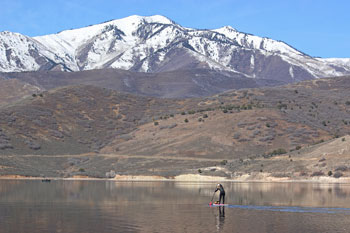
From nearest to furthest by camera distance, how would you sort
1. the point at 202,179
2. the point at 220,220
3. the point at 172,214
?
the point at 220,220 < the point at 172,214 < the point at 202,179

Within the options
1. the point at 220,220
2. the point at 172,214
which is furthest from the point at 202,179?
the point at 220,220

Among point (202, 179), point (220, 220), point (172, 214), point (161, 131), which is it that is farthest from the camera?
point (161, 131)

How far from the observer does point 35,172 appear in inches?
3986

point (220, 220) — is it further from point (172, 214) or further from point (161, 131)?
point (161, 131)

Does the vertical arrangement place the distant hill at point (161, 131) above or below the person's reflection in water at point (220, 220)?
above

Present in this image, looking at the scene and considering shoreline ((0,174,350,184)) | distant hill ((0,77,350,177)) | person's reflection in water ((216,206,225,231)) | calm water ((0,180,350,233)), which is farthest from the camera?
distant hill ((0,77,350,177))

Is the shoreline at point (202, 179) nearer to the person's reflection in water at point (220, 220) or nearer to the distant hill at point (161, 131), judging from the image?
the distant hill at point (161, 131)

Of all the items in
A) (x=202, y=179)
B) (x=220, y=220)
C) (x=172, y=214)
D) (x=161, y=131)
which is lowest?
(x=220, y=220)

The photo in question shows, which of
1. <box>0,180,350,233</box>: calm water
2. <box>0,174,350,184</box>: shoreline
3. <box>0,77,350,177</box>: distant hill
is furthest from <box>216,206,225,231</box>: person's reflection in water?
<box>0,77,350,177</box>: distant hill

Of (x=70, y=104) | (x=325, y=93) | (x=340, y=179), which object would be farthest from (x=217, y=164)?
(x=325, y=93)

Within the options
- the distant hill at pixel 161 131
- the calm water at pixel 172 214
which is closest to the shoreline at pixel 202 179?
the distant hill at pixel 161 131

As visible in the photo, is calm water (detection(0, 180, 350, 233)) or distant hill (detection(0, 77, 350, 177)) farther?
distant hill (detection(0, 77, 350, 177))

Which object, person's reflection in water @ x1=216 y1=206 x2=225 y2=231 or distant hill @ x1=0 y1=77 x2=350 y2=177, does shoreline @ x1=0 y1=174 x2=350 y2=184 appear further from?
person's reflection in water @ x1=216 y1=206 x2=225 y2=231

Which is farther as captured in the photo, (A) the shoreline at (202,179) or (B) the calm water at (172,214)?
(A) the shoreline at (202,179)
